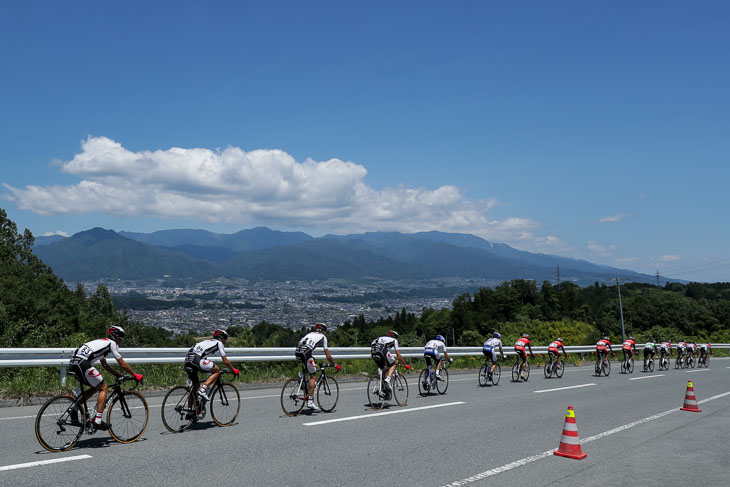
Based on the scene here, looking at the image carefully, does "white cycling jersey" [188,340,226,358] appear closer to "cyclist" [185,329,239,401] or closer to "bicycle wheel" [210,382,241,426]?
"cyclist" [185,329,239,401]

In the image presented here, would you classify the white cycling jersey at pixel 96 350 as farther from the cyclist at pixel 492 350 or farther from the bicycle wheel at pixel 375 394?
the cyclist at pixel 492 350

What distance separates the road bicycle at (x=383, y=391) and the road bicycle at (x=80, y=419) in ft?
17.6

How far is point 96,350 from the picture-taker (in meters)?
7.95

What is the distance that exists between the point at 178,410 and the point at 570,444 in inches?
239

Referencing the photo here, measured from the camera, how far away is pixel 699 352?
3447cm

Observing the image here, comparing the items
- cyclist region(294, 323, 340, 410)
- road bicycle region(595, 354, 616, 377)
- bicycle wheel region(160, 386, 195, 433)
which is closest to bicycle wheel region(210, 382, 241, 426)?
bicycle wheel region(160, 386, 195, 433)

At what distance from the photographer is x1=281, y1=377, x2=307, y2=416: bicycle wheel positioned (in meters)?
10.9

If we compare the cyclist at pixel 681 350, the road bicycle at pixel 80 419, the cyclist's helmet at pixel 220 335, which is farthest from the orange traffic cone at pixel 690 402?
the cyclist at pixel 681 350

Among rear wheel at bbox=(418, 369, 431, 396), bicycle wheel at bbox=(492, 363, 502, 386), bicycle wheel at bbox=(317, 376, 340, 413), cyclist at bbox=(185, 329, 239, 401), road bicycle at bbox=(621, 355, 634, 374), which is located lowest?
road bicycle at bbox=(621, 355, 634, 374)

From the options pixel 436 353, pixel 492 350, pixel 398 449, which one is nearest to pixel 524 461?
pixel 398 449

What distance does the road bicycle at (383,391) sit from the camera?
12.5 m

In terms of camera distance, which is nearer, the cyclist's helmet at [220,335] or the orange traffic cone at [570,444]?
the orange traffic cone at [570,444]

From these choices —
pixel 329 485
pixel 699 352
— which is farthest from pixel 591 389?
pixel 699 352

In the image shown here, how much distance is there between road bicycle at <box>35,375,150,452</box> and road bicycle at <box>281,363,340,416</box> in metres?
2.95
